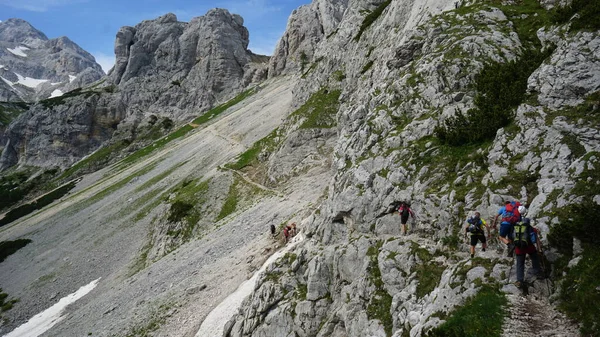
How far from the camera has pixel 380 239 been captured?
17703 millimetres

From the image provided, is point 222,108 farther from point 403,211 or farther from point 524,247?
point 524,247

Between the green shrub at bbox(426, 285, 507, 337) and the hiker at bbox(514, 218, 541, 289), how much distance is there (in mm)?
873

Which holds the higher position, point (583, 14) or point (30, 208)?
point (583, 14)

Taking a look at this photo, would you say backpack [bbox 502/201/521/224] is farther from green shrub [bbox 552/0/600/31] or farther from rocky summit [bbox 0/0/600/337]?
green shrub [bbox 552/0/600/31]

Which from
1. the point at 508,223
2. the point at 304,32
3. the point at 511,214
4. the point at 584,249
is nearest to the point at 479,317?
the point at 508,223

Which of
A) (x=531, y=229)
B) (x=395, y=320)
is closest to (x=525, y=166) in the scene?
(x=531, y=229)

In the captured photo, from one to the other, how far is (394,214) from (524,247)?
7.50 m

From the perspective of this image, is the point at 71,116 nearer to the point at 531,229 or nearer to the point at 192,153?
the point at 192,153

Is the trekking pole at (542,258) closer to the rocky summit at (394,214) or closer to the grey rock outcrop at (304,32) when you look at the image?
the rocky summit at (394,214)

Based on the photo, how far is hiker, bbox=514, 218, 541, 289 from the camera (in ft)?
35.5

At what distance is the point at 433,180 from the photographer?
17.3m

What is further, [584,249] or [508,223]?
[508,223]

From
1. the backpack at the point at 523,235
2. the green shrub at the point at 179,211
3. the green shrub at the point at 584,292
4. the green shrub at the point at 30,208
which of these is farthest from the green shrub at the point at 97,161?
the green shrub at the point at 584,292

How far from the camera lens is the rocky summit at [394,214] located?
11719 mm
